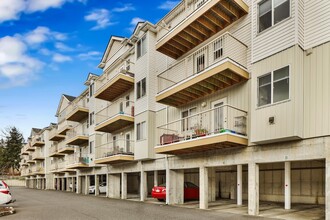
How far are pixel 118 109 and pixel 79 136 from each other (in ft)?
31.2

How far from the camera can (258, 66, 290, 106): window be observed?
469 inches

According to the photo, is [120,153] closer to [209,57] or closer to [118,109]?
[118,109]

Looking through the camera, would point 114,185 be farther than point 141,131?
Yes

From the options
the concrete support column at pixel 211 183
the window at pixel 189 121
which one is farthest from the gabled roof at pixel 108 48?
the concrete support column at pixel 211 183

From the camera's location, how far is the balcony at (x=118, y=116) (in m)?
23.7

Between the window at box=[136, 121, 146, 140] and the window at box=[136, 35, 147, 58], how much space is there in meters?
5.20

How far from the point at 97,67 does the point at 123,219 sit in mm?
23272

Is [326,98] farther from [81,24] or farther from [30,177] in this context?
[30,177]

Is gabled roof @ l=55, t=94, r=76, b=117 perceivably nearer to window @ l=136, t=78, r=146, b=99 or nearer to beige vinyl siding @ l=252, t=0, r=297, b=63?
window @ l=136, t=78, r=146, b=99

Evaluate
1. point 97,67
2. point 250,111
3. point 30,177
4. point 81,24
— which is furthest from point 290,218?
point 30,177

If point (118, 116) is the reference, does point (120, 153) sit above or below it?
below

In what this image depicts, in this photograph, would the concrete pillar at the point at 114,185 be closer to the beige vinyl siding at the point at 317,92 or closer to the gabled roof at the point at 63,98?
the beige vinyl siding at the point at 317,92

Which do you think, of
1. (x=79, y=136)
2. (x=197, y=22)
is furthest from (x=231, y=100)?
(x=79, y=136)

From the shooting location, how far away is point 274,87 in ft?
40.5
